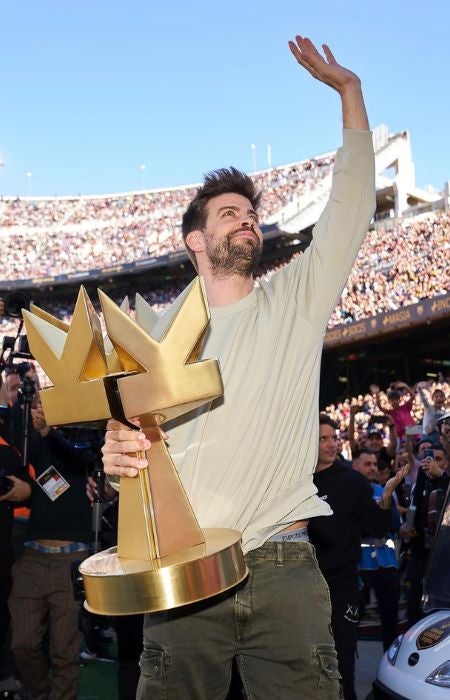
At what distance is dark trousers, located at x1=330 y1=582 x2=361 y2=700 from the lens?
3.82m

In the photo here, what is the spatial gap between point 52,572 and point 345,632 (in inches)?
67.1

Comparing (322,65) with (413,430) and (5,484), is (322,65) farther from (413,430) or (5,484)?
(413,430)

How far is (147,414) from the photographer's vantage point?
5.32ft

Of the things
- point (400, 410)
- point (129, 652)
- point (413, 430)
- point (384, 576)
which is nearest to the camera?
point (129, 652)

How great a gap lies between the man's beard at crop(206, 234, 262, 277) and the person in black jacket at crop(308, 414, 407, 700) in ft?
6.99

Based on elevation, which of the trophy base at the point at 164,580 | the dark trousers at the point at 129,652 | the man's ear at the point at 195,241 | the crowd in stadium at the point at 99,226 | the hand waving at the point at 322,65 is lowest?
the dark trousers at the point at 129,652

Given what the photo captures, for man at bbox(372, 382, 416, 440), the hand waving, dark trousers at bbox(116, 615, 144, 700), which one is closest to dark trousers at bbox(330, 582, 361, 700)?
dark trousers at bbox(116, 615, 144, 700)

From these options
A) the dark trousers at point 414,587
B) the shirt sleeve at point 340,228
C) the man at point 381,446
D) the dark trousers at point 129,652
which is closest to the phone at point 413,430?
the man at point 381,446

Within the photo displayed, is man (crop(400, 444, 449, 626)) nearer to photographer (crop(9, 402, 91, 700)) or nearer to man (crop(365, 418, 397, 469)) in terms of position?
man (crop(365, 418, 397, 469))

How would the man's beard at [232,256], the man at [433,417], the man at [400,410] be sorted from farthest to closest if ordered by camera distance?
1. the man at [400,410]
2. the man at [433,417]
3. the man's beard at [232,256]

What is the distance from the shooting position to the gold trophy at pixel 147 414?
5.09ft

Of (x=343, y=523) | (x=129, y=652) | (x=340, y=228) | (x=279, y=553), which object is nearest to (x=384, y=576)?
(x=343, y=523)

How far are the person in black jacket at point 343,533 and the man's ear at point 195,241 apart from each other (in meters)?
2.13

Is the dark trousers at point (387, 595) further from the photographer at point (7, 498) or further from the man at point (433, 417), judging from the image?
the photographer at point (7, 498)
